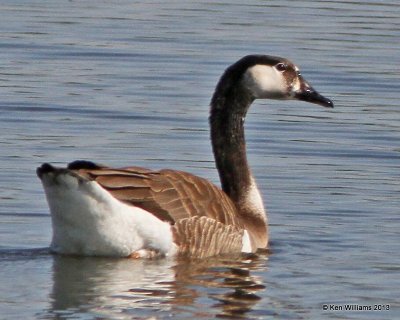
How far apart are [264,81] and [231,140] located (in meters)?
0.62

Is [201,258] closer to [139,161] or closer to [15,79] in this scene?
[139,161]

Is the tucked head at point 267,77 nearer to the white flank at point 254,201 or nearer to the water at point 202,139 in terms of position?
the white flank at point 254,201

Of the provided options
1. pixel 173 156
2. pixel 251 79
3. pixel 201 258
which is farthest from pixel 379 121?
pixel 201 258

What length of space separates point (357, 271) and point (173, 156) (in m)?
4.20

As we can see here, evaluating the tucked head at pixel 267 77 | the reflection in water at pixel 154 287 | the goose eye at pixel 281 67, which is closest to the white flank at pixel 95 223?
the reflection in water at pixel 154 287

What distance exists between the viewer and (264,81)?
43.0 ft

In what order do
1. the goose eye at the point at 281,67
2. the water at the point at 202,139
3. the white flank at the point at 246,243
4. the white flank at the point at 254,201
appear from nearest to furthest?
the water at the point at 202,139
the white flank at the point at 246,243
the white flank at the point at 254,201
the goose eye at the point at 281,67

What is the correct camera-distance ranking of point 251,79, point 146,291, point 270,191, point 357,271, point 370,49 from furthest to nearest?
point 370,49, point 270,191, point 251,79, point 357,271, point 146,291

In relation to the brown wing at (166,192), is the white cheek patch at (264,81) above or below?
above

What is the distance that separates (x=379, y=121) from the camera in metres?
17.3

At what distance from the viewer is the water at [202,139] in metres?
10.8

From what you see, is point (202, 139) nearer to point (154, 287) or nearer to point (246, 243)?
point (246, 243)

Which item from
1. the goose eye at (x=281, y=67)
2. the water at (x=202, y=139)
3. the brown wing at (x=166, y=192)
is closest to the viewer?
the water at (x=202, y=139)

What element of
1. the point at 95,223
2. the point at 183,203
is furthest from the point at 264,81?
the point at 95,223
